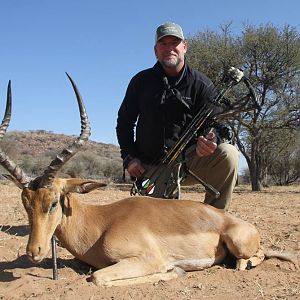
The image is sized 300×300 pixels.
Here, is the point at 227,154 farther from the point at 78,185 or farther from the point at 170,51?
the point at 78,185

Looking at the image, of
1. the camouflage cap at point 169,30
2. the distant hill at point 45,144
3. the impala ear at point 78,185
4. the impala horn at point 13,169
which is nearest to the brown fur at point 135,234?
the impala ear at point 78,185

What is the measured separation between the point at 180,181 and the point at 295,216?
339 centimetres

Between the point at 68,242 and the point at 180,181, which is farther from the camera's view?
the point at 180,181

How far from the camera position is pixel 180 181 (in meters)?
6.85

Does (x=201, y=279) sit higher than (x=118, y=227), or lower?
lower

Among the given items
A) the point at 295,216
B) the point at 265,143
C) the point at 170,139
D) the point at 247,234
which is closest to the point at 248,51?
the point at 265,143

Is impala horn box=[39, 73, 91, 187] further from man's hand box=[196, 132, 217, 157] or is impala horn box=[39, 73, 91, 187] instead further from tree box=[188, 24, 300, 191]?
tree box=[188, 24, 300, 191]

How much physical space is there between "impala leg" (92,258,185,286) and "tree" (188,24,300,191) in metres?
19.4

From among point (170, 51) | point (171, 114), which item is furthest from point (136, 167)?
point (170, 51)

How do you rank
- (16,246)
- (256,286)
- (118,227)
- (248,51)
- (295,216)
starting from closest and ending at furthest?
(256,286) → (118,227) → (16,246) → (295,216) → (248,51)

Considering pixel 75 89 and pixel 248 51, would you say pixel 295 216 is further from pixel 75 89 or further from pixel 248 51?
pixel 248 51

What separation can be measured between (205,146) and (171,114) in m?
0.89

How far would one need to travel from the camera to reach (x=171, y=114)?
6.80 m

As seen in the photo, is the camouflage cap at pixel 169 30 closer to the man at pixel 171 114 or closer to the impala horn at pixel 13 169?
the man at pixel 171 114
